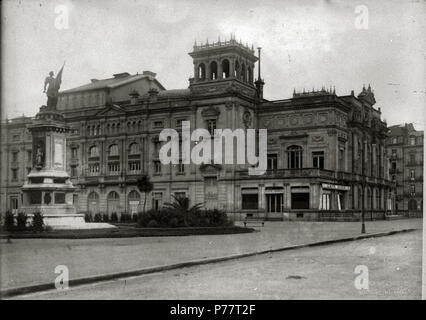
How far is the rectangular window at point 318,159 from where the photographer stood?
59156 millimetres

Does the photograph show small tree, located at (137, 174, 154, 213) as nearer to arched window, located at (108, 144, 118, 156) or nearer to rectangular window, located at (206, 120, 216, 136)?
arched window, located at (108, 144, 118, 156)

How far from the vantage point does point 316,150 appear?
5922 cm

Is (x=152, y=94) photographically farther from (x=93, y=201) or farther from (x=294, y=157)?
(x=294, y=157)

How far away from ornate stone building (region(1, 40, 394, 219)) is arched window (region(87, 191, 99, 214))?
13 cm

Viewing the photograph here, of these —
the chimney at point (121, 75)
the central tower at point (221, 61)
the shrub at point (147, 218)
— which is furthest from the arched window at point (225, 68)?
the shrub at point (147, 218)

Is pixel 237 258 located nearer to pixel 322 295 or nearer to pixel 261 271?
pixel 261 271

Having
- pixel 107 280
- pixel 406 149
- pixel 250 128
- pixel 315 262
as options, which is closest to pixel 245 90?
pixel 250 128

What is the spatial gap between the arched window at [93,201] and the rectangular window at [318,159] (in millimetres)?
23543

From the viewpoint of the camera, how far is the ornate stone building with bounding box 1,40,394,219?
181 ft

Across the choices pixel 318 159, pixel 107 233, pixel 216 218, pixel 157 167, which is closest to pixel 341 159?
pixel 318 159

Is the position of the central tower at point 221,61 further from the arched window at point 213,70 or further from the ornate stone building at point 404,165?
the ornate stone building at point 404,165

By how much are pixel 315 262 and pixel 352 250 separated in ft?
14.6

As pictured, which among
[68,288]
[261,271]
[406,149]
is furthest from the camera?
[406,149]

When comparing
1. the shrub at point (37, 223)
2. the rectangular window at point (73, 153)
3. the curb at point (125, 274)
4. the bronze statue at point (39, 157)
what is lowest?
the curb at point (125, 274)
